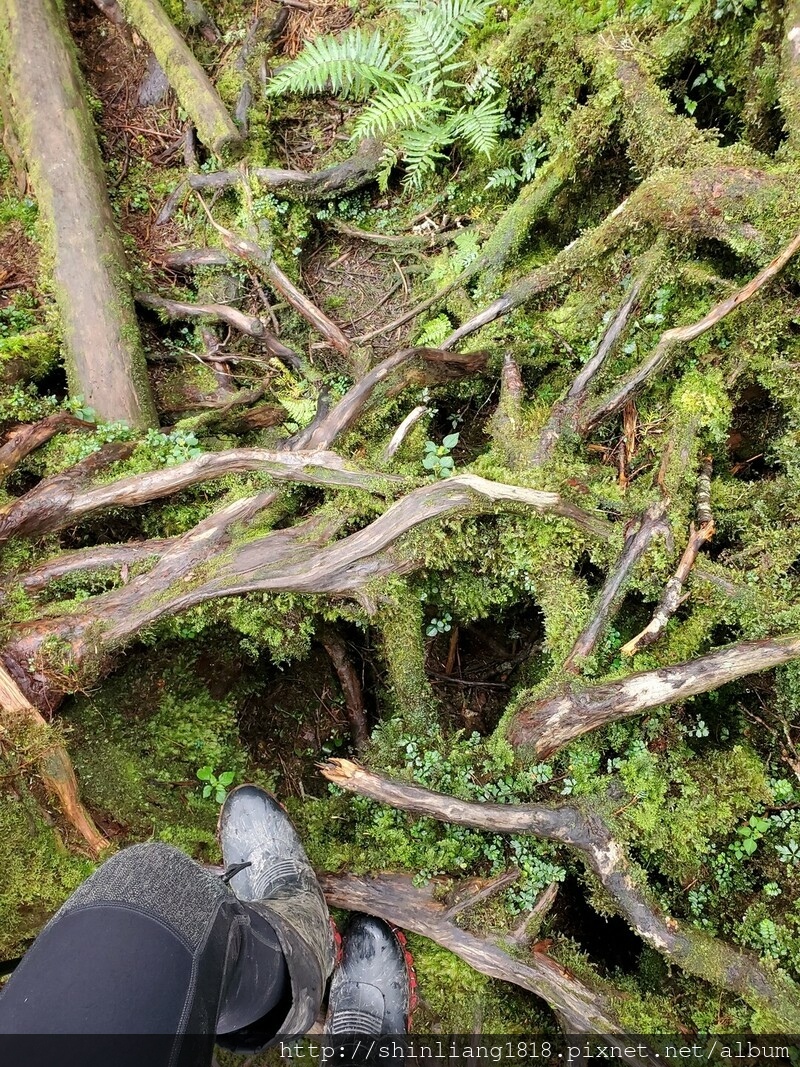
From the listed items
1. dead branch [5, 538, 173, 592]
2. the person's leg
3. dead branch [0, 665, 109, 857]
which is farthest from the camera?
dead branch [5, 538, 173, 592]

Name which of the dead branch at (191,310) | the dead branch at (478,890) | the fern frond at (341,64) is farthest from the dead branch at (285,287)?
the dead branch at (478,890)

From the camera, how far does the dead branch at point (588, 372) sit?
135 inches

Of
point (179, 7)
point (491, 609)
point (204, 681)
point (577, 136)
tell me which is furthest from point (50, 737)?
point (179, 7)

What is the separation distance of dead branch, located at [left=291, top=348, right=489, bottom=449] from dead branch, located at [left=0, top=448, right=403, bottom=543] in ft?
0.77

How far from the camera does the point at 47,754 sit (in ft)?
10.8

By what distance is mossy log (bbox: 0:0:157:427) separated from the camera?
14.0ft

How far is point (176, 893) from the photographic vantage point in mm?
2252

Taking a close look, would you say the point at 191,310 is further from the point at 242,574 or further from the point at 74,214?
the point at 242,574

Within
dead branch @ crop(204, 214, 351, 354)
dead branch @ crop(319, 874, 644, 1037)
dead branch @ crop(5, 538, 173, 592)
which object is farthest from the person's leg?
dead branch @ crop(204, 214, 351, 354)

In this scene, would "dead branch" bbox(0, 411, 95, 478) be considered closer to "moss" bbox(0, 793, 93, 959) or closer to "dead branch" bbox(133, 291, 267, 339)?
"dead branch" bbox(133, 291, 267, 339)

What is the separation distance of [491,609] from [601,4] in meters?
3.95

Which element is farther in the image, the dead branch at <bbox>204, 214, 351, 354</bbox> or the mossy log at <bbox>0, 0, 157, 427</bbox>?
the dead branch at <bbox>204, 214, 351, 354</bbox>

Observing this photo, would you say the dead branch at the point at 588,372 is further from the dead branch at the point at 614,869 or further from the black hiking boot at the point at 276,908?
the black hiking boot at the point at 276,908

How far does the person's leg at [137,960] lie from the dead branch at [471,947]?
124 centimetres
